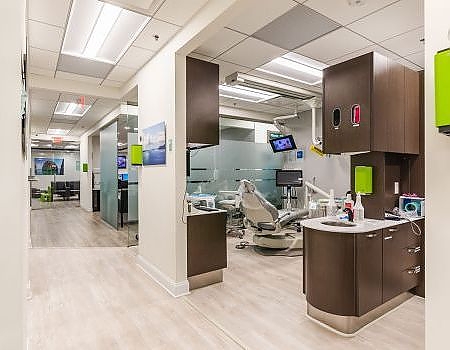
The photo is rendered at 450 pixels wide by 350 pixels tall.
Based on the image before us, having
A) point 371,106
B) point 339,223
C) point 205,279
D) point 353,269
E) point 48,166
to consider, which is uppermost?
point 371,106

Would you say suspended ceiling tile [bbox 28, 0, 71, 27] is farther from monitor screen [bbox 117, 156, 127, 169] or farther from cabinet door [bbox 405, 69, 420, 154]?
monitor screen [bbox 117, 156, 127, 169]

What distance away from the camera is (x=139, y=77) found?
14.9 feet

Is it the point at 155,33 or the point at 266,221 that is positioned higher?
the point at 155,33

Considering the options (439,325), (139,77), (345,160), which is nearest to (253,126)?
(345,160)

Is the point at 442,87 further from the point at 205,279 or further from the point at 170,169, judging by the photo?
the point at 205,279

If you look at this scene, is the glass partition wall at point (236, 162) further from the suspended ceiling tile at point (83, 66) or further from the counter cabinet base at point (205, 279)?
the counter cabinet base at point (205, 279)

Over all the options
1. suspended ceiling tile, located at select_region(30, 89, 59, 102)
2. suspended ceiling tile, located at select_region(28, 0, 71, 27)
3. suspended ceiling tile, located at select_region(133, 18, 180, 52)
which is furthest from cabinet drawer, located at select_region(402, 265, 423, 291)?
suspended ceiling tile, located at select_region(30, 89, 59, 102)

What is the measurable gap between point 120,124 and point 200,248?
180 inches

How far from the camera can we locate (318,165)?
742 centimetres

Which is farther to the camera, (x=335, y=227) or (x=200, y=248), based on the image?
(x=200, y=248)

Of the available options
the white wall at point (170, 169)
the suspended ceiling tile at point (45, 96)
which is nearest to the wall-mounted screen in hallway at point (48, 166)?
the suspended ceiling tile at point (45, 96)

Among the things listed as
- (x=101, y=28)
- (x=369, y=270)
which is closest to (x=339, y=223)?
(x=369, y=270)

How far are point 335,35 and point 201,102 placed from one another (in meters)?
1.89

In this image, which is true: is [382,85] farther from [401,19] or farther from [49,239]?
[49,239]
